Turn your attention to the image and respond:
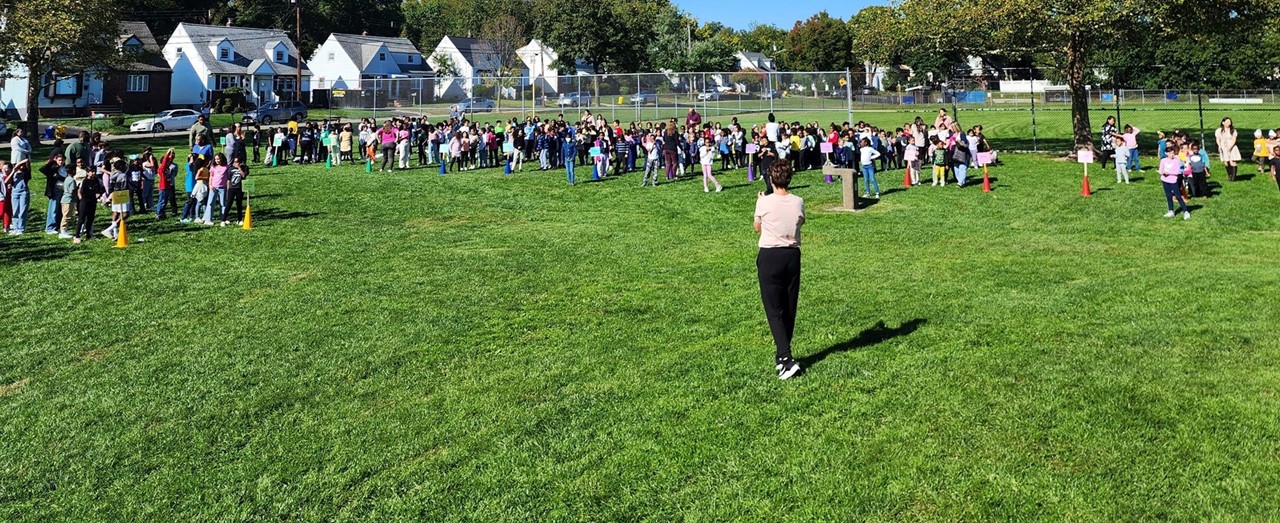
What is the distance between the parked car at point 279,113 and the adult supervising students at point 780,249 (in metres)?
52.2

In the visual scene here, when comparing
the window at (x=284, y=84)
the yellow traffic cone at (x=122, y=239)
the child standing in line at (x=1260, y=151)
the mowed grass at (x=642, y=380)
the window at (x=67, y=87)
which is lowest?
the mowed grass at (x=642, y=380)

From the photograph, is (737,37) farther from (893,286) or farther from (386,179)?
(893,286)

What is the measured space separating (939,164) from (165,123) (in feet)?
143

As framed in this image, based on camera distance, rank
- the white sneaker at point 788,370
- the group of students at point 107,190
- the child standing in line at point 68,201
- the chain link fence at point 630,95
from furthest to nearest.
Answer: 1. the chain link fence at point 630,95
2. the child standing in line at point 68,201
3. the group of students at point 107,190
4. the white sneaker at point 788,370

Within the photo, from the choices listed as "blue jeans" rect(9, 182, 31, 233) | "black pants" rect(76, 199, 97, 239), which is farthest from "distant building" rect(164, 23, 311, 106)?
"black pants" rect(76, 199, 97, 239)

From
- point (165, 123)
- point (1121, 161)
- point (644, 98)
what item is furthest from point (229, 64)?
point (1121, 161)

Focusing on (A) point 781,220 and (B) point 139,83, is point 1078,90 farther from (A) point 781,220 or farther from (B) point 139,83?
(B) point 139,83

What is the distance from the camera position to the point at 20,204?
61.6ft

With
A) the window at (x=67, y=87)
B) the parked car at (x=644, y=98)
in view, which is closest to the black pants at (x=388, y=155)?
the parked car at (x=644, y=98)

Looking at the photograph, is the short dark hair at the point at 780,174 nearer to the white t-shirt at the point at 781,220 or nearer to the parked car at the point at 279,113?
the white t-shirt at the point at 781,220

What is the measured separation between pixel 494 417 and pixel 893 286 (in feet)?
21.8

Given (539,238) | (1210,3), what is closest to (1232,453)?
(539,238)

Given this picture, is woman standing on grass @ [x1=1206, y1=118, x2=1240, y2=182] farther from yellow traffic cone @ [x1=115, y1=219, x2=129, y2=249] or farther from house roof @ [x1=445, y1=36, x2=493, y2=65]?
house roof @ [x1=445, y1=36, x2=493, y2=65]

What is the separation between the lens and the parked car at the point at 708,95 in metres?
41.0
